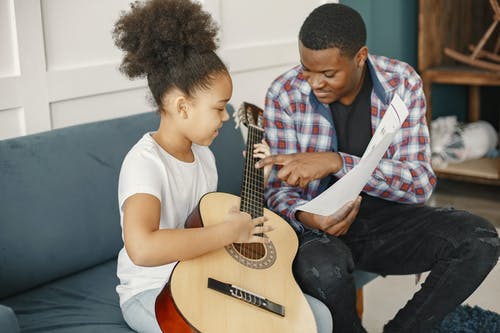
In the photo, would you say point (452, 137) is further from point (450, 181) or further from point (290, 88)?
point (290, 88)

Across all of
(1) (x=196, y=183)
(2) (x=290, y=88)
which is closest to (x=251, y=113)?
(2) (x=290, y=88)

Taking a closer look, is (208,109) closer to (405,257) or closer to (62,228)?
(62,228)

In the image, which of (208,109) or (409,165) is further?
(409,165)

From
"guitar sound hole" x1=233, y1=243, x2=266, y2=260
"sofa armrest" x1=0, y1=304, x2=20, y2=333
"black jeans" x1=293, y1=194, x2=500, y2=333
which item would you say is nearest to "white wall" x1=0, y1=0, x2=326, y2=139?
"guitar sound hole" x1=233, y1=243, x2=266, y2=260

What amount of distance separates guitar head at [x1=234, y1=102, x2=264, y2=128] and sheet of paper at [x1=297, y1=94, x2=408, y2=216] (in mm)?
343

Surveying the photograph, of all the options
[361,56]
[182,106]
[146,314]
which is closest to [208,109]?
[182,106]

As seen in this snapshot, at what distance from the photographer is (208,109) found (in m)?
1.51

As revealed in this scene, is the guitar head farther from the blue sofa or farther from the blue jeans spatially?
the blue jeans

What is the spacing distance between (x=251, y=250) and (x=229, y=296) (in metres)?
0.18

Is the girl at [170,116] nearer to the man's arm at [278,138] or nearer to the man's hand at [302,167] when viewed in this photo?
the man's hand at [302,167]

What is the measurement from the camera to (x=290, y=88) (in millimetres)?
1971

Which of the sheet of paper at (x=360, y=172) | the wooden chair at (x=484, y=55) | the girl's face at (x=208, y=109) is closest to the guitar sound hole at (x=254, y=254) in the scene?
the sheet of paper at (x=360, y=172)

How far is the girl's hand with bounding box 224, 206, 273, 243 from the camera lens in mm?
1467

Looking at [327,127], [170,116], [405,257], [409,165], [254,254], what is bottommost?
[405,257]
